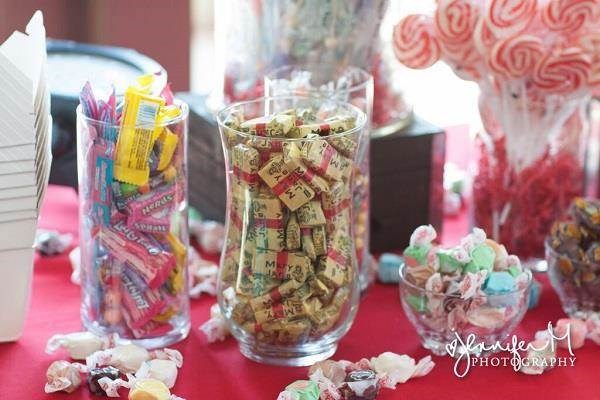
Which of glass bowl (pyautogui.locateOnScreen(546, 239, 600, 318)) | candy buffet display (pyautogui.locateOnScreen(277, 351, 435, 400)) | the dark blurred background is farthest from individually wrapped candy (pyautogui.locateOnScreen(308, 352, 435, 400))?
the dark blurred background

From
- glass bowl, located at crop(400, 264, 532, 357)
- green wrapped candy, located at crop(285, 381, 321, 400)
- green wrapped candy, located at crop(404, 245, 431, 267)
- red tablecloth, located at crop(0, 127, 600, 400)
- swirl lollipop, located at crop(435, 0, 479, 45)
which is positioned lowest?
red tablecloth, located at crop(0, 127, 600, 400)

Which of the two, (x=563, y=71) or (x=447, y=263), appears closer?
(x=447, y=263)

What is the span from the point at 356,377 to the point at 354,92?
1.19ft

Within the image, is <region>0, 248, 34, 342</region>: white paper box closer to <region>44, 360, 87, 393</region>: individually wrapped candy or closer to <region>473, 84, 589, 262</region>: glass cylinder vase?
A: <region>44, 360, 87, 393</region>: individually wrapped candy

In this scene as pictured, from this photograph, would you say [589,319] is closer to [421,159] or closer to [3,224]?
[421,159]

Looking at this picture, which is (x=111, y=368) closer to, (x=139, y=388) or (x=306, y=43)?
(x=139, y=388)

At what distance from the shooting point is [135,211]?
1109 mm

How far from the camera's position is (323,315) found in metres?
1.10

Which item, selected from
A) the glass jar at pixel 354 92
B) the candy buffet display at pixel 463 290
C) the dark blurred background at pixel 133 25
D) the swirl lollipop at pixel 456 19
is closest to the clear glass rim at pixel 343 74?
the glass jar at pixel 354 92

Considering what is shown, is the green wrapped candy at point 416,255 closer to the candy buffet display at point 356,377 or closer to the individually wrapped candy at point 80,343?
the candy buffet display at point 356,377

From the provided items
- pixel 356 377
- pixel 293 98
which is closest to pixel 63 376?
pixel 356 377

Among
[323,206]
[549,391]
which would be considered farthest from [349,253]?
[549,391]

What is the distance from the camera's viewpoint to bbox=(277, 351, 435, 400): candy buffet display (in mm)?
1034

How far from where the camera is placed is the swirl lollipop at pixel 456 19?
1239 millimetres
